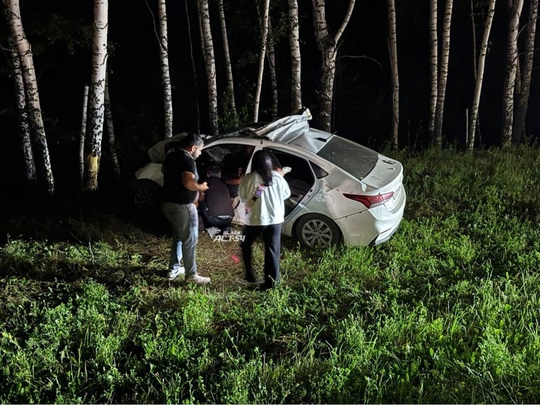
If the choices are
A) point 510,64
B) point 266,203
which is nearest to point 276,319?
point 266,203

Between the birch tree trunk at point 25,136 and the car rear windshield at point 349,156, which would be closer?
the car rear windshield at point 349,156

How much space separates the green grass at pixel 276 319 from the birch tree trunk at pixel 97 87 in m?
0.89

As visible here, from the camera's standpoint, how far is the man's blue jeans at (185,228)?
5.48m

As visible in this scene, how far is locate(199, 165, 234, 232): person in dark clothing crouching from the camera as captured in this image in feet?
21.1

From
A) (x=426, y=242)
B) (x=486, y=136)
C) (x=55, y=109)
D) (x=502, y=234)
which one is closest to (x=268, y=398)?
(x=426, y=242)

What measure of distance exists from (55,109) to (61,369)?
15378 mm

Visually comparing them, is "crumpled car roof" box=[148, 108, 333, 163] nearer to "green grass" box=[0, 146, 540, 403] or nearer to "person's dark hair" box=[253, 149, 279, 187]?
"person's dark hair" box=[253, 149, 279, 187]

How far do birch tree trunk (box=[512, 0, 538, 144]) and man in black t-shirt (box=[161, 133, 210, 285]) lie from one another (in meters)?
12.1

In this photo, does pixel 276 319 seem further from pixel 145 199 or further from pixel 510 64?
pixel 510 64

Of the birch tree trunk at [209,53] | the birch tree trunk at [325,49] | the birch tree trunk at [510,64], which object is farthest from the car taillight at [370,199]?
the birch tree trunk at [510,64]

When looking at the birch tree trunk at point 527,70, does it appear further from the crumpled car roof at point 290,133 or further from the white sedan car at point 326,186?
the crumpled car roof at point 290,133

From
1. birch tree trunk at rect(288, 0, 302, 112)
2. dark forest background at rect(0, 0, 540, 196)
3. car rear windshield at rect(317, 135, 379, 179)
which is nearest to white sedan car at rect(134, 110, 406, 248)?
car rear windshield at rect(317, 135, 379, 179)

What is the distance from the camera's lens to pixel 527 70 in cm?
1422

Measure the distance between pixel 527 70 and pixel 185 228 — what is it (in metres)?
12.8
